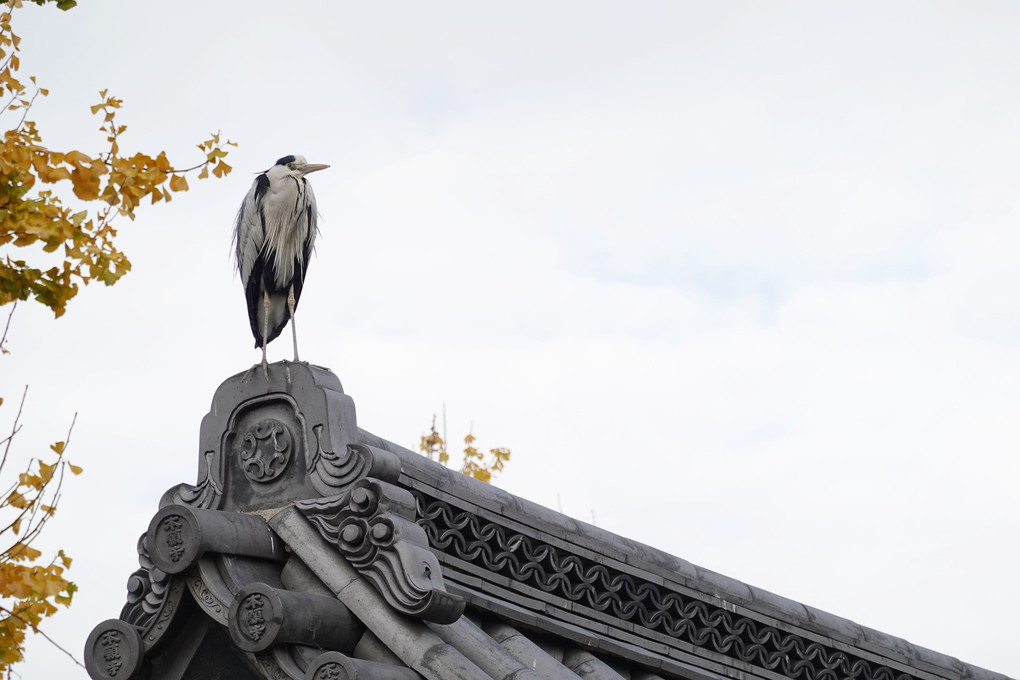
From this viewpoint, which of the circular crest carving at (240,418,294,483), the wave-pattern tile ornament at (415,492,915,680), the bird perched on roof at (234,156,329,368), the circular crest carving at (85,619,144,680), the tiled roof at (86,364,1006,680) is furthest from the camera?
the bird perched on roof at (234,156,329,368)

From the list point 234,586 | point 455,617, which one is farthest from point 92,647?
point 455,617

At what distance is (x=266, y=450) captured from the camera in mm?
5527

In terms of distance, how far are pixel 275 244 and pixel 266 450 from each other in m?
1.08

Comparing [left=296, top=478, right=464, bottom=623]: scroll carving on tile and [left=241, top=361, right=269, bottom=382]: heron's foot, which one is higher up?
[left=241, top=361, right=269, bottom=382]: heron's foot

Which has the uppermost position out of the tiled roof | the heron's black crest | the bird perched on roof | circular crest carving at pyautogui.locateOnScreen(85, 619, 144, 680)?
the heron's black crest

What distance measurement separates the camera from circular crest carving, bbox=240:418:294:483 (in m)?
5.46

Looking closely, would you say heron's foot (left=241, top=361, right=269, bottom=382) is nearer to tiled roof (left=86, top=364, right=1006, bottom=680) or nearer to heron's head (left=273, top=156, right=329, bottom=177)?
tiled roof (left=86, top=364, right=1006, bottom=680)

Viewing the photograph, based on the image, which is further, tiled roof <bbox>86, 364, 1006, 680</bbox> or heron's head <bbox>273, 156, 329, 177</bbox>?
heron's head <bbox>273, 156, 329, 177</bbox>

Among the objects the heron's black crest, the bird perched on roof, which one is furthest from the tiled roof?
the heron's black crest

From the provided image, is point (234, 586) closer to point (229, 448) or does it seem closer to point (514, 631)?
point (229, 448)

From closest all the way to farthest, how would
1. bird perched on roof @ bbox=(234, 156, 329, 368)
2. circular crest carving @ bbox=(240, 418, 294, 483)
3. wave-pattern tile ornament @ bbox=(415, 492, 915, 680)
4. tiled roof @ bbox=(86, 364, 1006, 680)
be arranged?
tiled roof @ bbox=(86, 364, 1006, 680) → circular crest carving @ bbox=(240, 418, 294, 483) → wave-pattern tile ornament @ bbox=(415, 492, 915, 680) → bird perched on roof @ bbox=(234, 156, 329, 368)

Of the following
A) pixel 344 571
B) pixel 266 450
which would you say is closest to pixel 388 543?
pixel 344 571

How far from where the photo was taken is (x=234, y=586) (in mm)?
5020

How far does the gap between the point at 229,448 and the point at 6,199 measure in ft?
10.5
